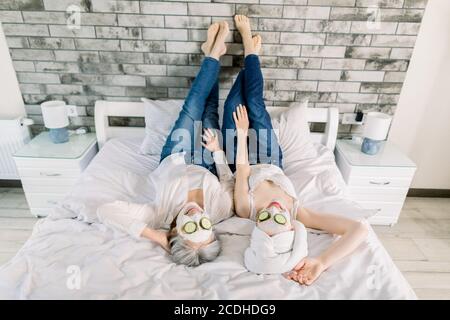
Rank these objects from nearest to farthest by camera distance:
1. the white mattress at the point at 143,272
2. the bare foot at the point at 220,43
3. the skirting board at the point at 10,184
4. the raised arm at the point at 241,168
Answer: the white mattress at the point at 143,272 → the raised arm at the point at 241,168 → the bare foot at the point at 220,43 → the skirting board at the point at 10,184

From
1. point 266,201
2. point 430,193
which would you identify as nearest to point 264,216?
point 266,201

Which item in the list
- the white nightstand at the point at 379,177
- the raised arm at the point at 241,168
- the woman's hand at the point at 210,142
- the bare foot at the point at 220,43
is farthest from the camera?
the white nightstand at the point at 379,177

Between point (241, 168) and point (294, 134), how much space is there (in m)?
0.65

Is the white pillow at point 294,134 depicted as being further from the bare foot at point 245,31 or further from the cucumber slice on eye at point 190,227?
the cucumber slice on eye at point 190,227

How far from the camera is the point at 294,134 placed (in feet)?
7.23

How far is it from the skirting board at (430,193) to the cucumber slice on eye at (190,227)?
2.22 m

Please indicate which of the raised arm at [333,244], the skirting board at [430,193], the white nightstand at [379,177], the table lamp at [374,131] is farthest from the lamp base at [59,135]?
the skirting board at [430,193]

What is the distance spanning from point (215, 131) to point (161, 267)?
3.27ft

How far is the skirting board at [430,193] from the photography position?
8.92ft

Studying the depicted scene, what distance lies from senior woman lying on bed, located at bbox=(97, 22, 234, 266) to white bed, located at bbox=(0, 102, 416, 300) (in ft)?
0.22

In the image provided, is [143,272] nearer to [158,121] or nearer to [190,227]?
[190,227]
